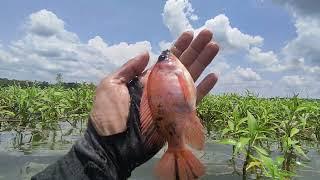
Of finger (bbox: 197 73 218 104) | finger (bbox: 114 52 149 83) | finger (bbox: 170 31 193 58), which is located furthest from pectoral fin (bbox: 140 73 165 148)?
finger (bbox: 170 31 193 58)

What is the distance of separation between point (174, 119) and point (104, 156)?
59 centimetres

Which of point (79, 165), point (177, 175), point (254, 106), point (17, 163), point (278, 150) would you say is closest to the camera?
point (177, 175)

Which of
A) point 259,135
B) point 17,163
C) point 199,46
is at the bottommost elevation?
point 17,163

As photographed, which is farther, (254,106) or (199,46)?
(254,106)

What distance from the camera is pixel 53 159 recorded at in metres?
7.19

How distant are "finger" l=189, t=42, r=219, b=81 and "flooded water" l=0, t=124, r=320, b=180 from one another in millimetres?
3418

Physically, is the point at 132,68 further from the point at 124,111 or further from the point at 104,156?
the point at 104,156

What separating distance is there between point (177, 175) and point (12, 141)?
6.88 meters

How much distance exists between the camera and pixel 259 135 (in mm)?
4965

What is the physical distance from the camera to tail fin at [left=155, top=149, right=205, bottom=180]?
2016 mm

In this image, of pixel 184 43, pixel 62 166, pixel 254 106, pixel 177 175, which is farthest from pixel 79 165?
pixel 254 106

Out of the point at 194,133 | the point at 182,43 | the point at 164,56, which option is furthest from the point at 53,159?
the point at 194,133

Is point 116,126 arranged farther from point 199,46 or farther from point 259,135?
point 259,135

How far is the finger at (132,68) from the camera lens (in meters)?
2.54
